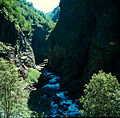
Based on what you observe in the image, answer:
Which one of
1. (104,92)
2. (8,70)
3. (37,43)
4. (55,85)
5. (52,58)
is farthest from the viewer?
(37,43)

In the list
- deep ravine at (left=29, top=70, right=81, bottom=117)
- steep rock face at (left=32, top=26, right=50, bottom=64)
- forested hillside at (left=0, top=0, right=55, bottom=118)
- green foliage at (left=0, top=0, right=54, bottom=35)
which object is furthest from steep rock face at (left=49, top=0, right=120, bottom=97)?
steep rock face at (left=32, top=26, right=50, bottom=64)

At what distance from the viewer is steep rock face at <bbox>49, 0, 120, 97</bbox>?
29938 millimetres

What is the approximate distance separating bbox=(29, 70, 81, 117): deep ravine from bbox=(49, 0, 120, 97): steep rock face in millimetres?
3371

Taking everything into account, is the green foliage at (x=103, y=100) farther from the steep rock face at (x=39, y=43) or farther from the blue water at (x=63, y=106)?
the steep rock face at (x=39, y=43)

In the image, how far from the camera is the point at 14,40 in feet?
160

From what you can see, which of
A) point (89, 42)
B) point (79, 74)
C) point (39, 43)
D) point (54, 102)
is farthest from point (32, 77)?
point (39, 43)

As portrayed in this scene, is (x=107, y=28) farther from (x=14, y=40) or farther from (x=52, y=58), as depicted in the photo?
(x=52, y=58)

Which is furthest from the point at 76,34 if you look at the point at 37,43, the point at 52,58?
the point at 37,43

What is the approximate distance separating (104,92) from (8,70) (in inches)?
520

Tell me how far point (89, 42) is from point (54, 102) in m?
22.1

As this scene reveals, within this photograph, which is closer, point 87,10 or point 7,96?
point 7,96

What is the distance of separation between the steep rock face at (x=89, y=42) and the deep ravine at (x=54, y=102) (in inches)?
133

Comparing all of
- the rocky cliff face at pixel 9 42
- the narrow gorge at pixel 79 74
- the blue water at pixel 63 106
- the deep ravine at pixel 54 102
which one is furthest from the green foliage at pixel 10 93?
the rocky cliff face at pixel 9 42

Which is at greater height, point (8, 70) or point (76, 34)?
point (76, 34)
